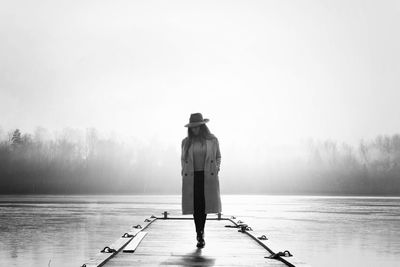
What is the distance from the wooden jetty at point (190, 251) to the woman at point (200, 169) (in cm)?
86

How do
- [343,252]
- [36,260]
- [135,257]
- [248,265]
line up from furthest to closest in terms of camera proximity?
[343,252]
[36,260]
[135,257]
[248,265]

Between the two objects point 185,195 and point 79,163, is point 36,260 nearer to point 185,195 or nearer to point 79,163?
point 185,195

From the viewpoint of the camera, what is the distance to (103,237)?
26.2 m

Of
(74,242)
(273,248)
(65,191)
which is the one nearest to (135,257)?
(273,248)

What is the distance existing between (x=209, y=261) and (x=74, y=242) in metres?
15.4

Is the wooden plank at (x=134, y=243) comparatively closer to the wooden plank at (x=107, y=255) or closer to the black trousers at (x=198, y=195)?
the wooden plank at (x=107, y=255)

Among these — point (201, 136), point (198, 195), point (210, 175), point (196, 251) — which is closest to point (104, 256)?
point (196, 251)

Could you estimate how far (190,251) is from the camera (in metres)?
10.4

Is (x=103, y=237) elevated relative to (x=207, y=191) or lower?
lower

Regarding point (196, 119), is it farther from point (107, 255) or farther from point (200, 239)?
point (107, 255)

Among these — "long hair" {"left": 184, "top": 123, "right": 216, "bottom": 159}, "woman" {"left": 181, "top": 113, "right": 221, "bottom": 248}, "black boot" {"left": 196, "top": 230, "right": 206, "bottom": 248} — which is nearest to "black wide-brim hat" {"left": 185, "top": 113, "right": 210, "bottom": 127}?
"woman" {"left": 181, "top": 113, "right": 221, "bottom": 248}

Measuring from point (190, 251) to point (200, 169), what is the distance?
5.12ft

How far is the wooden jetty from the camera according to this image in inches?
350

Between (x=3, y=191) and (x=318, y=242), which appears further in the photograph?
(x=3, y=191)
